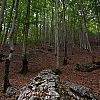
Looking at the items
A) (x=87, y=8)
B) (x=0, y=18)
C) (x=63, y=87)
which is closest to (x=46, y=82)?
(x=63, y=87)

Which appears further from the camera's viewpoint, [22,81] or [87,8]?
[87,8]

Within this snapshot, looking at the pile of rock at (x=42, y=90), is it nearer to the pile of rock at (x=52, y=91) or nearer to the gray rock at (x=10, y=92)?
the pile of rock at (x=52, y=91)

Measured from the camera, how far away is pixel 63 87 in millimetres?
6320

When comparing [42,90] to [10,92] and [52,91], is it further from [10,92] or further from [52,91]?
[10,92]

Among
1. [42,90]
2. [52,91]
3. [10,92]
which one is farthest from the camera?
[10,92]

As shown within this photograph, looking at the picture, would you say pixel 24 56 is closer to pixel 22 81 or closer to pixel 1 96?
pixel 22 81

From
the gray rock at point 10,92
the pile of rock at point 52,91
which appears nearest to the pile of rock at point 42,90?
the pile of rock at point 52,91

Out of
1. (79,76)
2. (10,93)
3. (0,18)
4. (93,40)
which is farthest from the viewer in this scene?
(93,40)

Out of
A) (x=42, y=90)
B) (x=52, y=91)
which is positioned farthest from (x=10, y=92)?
(x=52, y=91)

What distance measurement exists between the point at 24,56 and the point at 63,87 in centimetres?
834

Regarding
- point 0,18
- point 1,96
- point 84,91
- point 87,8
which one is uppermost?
point 87,8

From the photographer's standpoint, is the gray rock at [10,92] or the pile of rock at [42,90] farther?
the gray rock at [10,92]

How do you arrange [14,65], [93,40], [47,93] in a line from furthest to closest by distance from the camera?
1. [93,40]
2. [14,65]
3. [47,93]

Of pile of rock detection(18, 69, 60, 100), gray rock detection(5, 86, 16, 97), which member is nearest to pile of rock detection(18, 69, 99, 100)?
pile of rock detection(18, 69, 60, 100)
